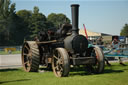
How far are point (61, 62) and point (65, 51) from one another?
Result: 0.54m

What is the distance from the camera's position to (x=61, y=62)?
9688mm

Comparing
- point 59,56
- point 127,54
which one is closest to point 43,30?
point 59,56

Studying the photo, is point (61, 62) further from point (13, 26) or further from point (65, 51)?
point (13, 26)

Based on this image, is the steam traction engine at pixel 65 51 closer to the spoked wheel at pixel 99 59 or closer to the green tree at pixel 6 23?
the spoked wheel at pixel 99 59

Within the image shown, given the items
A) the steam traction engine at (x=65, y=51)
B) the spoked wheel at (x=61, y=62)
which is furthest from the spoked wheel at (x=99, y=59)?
the spoked wheel at (x=61, y=62)

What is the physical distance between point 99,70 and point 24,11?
70447 mm

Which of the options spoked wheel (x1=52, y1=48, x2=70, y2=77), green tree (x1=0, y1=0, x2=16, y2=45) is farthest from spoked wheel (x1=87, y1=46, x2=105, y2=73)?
green tree (x1=0, y1=0, x2=16, y2=45)

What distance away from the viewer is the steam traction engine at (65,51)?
968 cm

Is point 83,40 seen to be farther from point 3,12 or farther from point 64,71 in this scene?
point 3,12

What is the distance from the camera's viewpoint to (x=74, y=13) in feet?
32.7

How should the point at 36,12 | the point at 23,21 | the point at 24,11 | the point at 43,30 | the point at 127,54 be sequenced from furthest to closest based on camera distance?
the point at 24,11 < the point at 36,12 < the point at 23,21 < the point at 127,54 < the point at 43,30

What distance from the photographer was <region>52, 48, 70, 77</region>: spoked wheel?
917cm

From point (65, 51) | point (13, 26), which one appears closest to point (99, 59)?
point (65, 51)

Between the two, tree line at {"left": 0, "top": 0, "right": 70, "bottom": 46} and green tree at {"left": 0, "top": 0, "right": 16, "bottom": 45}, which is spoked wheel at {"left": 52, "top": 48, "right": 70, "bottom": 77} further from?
green tree at {"left": 0, "top": 0, "right": 16, "bottom": 45}
